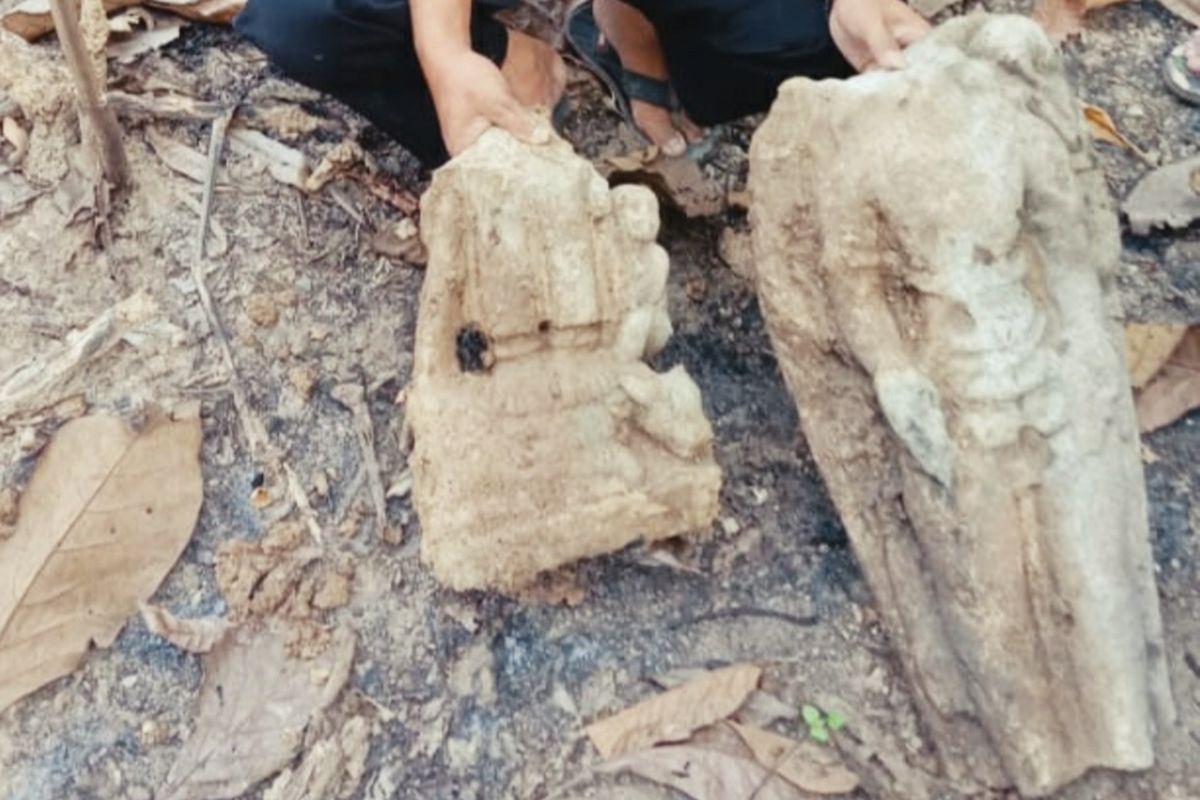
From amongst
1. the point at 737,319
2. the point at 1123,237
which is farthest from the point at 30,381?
the point at 1123,237

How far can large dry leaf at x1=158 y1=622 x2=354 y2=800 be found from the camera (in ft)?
6.40

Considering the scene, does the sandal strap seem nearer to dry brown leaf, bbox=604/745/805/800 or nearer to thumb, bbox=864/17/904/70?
thumb, bbox=864/17/904/70

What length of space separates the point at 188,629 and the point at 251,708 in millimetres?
156

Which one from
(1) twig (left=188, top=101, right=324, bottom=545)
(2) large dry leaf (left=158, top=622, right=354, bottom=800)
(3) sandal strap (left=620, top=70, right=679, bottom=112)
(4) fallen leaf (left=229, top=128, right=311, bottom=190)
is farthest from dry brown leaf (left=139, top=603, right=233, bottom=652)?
(3) sandal strap (left=620, top=70, right=679, bottom=112)

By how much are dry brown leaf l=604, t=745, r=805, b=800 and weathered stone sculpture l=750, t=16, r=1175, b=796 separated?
213 millimetres

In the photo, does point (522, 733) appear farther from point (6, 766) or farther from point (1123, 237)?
point (1123, 237)

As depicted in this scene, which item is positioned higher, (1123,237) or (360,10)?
(360,10)

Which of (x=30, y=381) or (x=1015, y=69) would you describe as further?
(x=30, y=381)

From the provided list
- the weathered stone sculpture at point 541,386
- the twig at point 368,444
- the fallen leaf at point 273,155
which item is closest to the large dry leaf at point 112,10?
the fallen leaf at point 273,155

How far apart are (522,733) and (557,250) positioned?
61 cm

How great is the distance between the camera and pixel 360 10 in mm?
2227

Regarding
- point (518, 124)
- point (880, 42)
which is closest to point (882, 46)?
point (880, 42)

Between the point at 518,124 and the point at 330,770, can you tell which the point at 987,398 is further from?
the point at 330,770

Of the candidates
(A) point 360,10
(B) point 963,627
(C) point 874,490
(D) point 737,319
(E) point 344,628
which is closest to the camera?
(B) point 963,627
